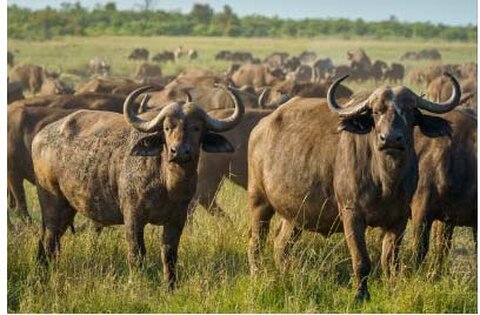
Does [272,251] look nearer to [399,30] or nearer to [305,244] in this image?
[305,244]

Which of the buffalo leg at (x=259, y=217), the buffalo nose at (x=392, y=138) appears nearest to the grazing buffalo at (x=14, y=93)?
the buffalo leg at (x=259, y=217)

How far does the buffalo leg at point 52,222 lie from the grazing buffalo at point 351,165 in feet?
4.99

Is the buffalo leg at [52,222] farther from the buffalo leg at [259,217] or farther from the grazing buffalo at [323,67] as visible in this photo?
the grazing buffalo at [323,67]

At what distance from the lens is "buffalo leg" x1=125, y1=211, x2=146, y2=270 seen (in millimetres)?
7734

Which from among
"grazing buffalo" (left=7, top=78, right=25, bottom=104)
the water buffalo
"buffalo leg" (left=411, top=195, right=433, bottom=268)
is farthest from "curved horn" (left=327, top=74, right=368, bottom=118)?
the water buffalo

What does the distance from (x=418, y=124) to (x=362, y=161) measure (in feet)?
1.57

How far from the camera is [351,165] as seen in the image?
7383 millimetres

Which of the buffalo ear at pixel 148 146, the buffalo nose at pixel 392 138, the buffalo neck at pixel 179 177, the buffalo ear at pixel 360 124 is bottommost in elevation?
the buffalo neck at pixel 179 177

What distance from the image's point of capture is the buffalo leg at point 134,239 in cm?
773

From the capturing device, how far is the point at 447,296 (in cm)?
728

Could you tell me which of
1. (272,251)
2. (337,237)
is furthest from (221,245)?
(337,237)

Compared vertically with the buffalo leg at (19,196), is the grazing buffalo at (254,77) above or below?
above

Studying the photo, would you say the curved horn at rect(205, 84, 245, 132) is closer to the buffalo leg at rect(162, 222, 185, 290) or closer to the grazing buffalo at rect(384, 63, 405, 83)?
the buffalo leg at rect(162, 222, 185, 290)

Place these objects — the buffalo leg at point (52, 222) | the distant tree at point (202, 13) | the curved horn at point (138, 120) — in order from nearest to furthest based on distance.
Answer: the curved horn at point (138, 120) < the buffalo leg at point (52, 222) < the distant tree at point (202, 13)
